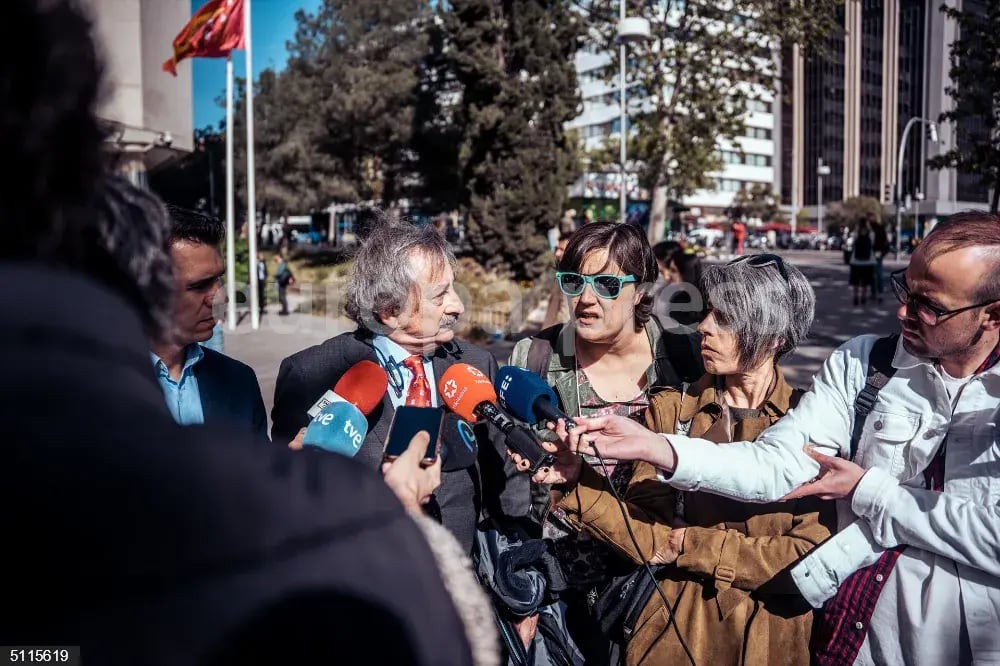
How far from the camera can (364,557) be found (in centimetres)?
80

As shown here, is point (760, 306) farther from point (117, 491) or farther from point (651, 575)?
point (117, 491)

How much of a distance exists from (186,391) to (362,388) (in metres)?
0.75

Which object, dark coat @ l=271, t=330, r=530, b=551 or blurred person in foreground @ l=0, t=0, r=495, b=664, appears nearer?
blurred person in foreground @ l=0, t=0, r=495, b=664

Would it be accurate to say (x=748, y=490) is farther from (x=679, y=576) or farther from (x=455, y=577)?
(x=455, y=577)

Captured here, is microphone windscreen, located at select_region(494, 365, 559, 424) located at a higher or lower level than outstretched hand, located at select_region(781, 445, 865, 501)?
higher

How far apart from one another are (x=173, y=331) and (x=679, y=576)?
6.57 feet

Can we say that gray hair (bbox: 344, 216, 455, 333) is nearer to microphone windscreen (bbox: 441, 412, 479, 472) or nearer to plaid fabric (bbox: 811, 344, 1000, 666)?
microphone windscreen (bbox: 441, 412, 479, 472)

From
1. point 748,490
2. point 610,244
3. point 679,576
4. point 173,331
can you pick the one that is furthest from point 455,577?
point 610,244

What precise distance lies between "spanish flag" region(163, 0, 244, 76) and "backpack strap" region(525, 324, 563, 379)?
1219cm

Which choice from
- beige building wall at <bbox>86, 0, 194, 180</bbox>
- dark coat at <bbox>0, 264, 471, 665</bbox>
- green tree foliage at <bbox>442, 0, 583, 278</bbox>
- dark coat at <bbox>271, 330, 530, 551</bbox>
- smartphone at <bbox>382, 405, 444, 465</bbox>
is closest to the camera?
dark coat at <bbox>0, 264, 471, 665</bbox>

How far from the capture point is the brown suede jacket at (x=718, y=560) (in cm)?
236

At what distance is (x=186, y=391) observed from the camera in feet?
8.56

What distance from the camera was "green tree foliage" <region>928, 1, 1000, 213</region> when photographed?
37.0ft

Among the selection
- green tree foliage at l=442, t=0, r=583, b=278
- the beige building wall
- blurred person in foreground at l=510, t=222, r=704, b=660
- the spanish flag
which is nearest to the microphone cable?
blurred person in foreground at l=510, t=222, r=704, b=660
